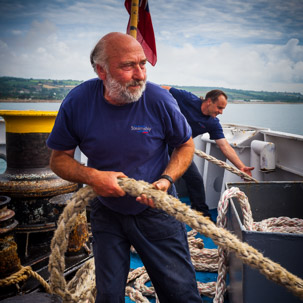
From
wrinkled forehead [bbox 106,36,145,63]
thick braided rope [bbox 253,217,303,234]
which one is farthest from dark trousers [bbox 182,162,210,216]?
wrinkled forehead [bbox 106,36,145,63]

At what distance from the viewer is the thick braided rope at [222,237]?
106cm

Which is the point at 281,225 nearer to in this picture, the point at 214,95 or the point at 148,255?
the point at 148,255

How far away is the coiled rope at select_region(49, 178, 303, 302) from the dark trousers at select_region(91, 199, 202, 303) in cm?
21

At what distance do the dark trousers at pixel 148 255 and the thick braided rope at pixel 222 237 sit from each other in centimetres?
30

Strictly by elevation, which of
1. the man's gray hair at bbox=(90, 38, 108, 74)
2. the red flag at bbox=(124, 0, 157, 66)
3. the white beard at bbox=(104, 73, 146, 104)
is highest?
the red flag at bbox=(124, 0, 157, 66)

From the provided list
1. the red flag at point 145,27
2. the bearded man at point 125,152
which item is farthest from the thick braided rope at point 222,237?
the red flag at point 145,27

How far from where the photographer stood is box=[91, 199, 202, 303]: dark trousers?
1.45 metres

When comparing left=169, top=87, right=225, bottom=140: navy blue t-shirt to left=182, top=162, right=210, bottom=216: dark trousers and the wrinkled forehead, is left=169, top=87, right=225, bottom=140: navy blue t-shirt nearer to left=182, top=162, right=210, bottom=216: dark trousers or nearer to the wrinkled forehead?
left=182, top=162, right=210, bottom=216: dark trousers

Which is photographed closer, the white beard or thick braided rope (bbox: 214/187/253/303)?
the white beard

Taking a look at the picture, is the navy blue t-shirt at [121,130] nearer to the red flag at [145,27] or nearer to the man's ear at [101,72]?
the man's ear at [101,72]

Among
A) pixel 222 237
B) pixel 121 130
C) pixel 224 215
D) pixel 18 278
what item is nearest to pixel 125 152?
pixel 121 130

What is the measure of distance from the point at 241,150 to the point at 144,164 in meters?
2.73

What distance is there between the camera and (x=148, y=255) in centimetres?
147

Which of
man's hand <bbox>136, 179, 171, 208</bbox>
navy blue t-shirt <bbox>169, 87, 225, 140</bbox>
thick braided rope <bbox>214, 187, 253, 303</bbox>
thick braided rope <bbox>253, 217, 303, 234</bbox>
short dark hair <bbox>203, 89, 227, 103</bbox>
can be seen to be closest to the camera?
man's hand <bbox>136, 179, 171, 208</bbox>
